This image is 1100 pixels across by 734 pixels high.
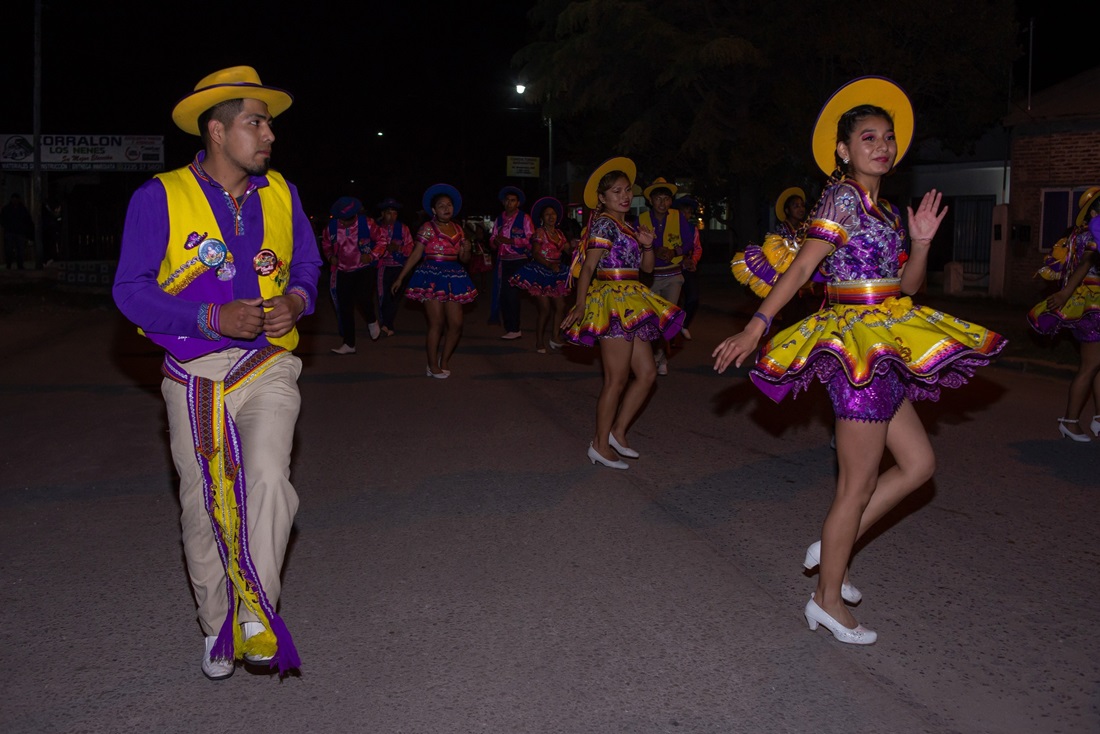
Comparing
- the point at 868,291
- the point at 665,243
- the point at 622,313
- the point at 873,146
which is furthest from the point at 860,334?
the point at 665,243

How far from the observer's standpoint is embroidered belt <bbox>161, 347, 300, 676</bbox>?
380 centimetres

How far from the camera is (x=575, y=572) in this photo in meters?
5.45

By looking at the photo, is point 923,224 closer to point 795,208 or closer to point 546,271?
point 795,208

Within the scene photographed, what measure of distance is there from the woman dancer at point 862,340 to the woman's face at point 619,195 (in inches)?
122

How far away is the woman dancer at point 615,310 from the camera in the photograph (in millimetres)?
7656

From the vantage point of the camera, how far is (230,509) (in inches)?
150

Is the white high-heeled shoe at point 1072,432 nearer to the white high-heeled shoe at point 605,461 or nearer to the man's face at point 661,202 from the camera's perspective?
the white high-heeled shoe at point 605,461

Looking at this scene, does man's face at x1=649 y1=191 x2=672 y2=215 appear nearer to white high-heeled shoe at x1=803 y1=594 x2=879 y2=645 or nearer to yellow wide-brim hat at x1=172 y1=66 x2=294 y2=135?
white high-heeled shoe at x1=803 y1=594 x2=879 y2=645

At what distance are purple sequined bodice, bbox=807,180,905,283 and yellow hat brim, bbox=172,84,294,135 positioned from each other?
212 cm

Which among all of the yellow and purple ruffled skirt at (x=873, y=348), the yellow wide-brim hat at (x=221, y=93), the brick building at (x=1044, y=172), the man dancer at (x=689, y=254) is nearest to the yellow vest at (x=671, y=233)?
the man dancer at (x=689, y=254)

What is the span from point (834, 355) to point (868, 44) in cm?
2088

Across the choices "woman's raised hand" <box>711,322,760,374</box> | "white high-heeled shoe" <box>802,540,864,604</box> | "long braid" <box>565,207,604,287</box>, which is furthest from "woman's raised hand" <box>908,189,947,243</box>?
"long braid" <box>565,207,604,287</box>

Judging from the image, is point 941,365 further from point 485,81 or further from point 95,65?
point 485,81

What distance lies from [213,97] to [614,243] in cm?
426
